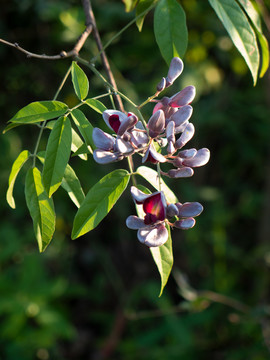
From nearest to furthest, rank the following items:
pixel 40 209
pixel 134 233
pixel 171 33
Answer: pixel 40 209, pixel 171 33, pixel 134 233

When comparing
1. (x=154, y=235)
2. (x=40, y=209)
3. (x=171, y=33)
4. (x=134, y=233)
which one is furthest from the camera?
(x=134, y=233)

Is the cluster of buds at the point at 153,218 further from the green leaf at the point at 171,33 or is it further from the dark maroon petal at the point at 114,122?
the green leaf at the point at 171,33

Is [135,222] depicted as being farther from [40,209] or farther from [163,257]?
[40,209]

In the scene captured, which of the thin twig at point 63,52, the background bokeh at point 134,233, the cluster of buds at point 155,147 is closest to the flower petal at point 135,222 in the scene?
the cluster of buds at point 155,147

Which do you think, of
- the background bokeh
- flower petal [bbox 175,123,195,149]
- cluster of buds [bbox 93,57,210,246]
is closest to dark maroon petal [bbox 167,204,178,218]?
cluster of buds [bbox 93,57,210,246]

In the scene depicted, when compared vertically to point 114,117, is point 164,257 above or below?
below

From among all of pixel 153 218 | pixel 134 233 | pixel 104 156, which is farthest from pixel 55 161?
pixel 134 233

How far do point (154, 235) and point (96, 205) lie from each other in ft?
0.36

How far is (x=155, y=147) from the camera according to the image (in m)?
0.82

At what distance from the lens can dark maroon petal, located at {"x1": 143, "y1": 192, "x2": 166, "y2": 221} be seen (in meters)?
0.74

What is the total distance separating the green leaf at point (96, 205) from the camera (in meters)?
0.76

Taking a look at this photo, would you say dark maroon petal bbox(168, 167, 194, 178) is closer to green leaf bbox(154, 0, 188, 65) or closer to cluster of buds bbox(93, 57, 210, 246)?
cluster of buds bbox(93, 57, 210, 246)

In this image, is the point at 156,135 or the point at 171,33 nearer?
the point at 156,135

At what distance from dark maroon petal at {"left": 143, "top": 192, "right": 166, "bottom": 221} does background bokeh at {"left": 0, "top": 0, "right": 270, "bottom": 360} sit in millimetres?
1207
